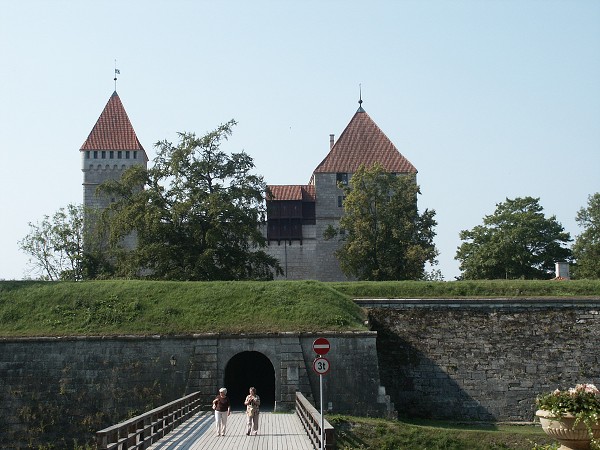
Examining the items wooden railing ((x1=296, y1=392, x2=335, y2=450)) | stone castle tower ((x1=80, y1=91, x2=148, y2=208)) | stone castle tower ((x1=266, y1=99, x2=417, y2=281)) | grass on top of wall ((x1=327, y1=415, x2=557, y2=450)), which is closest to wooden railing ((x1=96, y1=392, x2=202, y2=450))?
wooden railing ((x1=296, y1=392, x2=335, y2=450))

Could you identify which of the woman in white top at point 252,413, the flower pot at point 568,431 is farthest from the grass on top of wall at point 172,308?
the flower pot at point 568,431

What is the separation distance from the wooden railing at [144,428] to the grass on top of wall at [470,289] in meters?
12.9

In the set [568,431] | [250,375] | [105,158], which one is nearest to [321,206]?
[105,158]

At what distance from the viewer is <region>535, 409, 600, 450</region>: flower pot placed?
12.0 metres

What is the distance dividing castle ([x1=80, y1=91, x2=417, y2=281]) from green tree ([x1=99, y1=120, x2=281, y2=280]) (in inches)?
642

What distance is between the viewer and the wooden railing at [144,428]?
53.8ft

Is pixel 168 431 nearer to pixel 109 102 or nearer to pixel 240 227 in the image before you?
pixel 240 227

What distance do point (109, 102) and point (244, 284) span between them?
37.8m

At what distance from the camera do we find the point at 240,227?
1778 inches

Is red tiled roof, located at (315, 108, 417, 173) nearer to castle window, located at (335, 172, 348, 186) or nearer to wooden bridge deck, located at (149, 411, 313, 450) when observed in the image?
castle window, located at (335, 172, 348, 186)

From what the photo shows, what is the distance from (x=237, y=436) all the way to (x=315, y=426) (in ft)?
8.48

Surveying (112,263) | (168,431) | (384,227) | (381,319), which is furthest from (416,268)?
(168,431)

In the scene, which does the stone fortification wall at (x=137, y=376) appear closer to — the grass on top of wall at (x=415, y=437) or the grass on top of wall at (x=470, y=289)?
the grass on top of wall at (x=415, y=437)

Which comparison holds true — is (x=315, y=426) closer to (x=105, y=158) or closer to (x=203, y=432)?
(x=203, y=432)
